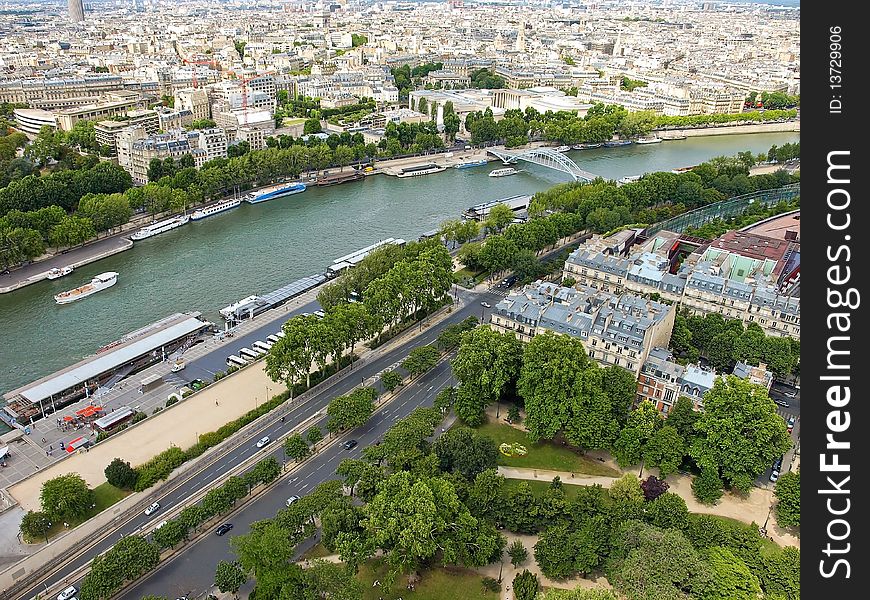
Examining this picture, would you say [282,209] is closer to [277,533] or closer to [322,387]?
[322,387]

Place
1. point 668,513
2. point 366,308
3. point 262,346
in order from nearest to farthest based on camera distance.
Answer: point 668,513, point 366,308, point 262,346

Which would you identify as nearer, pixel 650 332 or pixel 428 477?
pixel 428 477

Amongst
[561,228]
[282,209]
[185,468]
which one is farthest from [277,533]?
[282,209]

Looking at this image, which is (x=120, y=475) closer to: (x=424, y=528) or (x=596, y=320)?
(x=424, y=528)

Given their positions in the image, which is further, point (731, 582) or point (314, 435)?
point (314, 435)

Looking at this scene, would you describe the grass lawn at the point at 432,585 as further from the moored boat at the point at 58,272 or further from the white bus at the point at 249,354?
the moored boat at the point at 58,272

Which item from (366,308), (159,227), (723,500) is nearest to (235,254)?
(159,227)
